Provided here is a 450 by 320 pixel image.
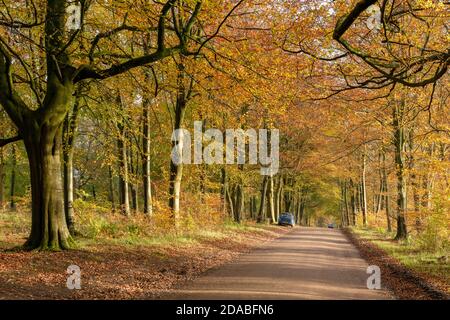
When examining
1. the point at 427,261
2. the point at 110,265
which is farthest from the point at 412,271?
the point at 110,265

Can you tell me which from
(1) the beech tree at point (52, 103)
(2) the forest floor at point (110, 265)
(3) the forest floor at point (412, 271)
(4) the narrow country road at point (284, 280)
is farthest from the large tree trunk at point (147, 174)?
(3) the forest floor at point (412, 271)

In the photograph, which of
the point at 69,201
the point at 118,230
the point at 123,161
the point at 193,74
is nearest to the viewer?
the point at 69,201

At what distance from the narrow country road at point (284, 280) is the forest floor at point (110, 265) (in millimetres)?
690

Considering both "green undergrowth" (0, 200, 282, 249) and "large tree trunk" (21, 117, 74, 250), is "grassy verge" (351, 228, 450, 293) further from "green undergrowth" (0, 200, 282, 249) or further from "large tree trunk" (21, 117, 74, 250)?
"large tree trunk" (21, 117, 74, 250)

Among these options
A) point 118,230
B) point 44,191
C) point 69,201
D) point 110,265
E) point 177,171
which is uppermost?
point 177,171

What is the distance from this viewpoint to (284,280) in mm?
10820

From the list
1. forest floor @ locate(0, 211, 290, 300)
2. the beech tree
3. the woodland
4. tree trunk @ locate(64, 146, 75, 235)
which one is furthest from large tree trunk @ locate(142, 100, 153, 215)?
the beech tree

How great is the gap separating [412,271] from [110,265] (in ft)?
26.9

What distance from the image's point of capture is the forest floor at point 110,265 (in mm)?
8812

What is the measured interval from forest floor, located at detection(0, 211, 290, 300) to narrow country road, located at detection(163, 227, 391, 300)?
690mm

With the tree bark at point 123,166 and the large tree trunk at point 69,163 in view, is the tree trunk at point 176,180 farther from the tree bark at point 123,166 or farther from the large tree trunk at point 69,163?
the large tree trunk at point 69,163

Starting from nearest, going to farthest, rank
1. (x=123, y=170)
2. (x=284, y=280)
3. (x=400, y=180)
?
(x=284, y=280) → (x=123, y=170) → (x=400, y=180)

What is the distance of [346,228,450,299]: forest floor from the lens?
394 inches

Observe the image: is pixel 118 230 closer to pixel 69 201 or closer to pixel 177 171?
→ pixel 69 201
